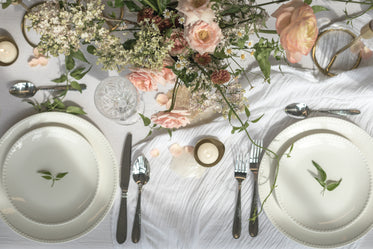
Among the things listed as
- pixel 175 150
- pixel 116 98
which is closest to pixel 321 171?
pixel 175 150

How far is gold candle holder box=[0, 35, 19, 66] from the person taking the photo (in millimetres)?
1012

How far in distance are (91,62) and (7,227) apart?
0.61m

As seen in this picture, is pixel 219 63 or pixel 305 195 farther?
pixel 305 195

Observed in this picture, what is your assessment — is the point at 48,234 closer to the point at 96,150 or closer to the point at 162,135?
the point at 96,150

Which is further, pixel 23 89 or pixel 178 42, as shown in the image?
pixel 23 89

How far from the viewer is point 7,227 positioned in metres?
1.07

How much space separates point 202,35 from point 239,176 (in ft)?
1.91

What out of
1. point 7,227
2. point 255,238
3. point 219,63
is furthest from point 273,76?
point 7,227

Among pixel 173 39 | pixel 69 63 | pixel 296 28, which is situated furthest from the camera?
pixel 69 63

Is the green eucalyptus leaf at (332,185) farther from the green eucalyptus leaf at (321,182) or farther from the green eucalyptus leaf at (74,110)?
the green eucalyptus leaf at (74,110)

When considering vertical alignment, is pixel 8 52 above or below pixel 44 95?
above

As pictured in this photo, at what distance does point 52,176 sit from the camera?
1047 millimetres

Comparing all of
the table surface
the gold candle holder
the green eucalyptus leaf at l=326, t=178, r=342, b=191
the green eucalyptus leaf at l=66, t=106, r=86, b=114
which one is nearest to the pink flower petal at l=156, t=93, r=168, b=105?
the table surface

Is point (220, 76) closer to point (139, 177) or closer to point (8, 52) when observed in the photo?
point (139, 177)
